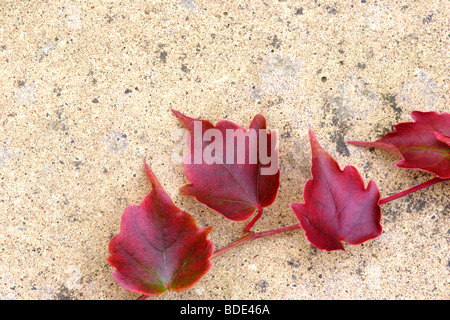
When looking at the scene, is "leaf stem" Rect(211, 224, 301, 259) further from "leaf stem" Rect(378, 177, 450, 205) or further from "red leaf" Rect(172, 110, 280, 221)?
"leaf stem" Rect(378, 177, 450, 205)

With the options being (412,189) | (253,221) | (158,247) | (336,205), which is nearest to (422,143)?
(412,189)

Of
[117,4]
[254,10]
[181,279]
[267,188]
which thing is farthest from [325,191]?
[117,4]

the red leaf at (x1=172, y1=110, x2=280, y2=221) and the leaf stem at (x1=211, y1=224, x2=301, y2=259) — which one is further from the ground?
the red leaf at (x1=172, y1=110, x2=280, y2=221)
